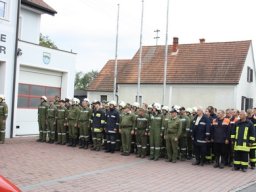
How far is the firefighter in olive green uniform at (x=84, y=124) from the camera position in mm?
15844

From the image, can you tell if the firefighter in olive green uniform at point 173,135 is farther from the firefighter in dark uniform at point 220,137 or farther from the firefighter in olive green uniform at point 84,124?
the firefighter in olive green uniform at point 84,124

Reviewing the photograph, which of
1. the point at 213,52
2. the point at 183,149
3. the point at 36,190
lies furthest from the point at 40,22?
the point at 213,52

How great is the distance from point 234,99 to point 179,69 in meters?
6.04

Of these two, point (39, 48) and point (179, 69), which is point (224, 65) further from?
point (39, 48)

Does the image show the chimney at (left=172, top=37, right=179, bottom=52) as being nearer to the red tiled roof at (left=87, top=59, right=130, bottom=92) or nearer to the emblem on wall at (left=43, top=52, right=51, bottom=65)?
the red tiled roof at (left=87, top=59, right=130, bottom=92)

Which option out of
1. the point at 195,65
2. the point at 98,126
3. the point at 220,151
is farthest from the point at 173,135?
the point at 195,65

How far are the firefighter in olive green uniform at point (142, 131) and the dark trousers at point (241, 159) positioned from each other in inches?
130

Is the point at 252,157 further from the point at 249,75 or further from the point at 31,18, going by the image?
the point at 249,75

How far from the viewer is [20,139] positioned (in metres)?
17.7

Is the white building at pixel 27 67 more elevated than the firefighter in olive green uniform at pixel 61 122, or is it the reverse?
the white building at pixel 27 67

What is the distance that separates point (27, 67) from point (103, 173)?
32.2ft

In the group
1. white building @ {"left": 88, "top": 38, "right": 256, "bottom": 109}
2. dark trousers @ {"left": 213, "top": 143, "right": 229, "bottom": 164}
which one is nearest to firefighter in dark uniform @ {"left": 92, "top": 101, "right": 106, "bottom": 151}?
dark trousers @ {"left": 213, "top": 143, "right": 229, "bottom": 164}

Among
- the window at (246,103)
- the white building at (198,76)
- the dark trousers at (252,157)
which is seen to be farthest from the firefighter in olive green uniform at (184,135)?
the window at (246,103)

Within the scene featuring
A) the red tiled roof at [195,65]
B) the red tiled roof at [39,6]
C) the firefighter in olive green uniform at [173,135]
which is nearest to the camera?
the firefighter in olive green uniform at [173,135]
